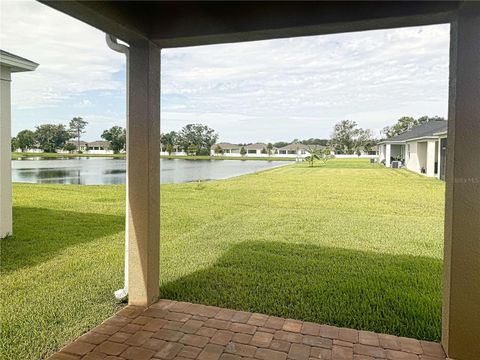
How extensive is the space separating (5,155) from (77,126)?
66.9m

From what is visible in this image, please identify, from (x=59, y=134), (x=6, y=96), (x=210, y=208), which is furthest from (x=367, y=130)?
(x=6, y=96)

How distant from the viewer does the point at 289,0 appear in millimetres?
2570

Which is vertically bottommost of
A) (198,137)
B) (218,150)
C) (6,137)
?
(6,137)

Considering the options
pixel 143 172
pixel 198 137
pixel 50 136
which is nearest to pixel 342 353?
pixel 143 172

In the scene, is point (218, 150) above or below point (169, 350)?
above

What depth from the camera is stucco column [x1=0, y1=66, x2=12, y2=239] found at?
567cm

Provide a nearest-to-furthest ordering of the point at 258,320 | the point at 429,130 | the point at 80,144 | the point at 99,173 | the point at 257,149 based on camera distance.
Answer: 1. the point at 258,320
2. the point at 429,130
3. the point at 99,173
4. the point at 80,144
5. the point at 257,149

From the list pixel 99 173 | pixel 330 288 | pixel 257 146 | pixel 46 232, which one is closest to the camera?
pixel 330 288

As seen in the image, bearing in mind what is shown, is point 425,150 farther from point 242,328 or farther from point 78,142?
point 78,142

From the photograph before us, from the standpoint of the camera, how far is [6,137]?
579 centimetres

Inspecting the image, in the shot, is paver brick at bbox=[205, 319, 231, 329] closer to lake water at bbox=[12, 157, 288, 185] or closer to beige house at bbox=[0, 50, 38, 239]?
beige house at bbox=[0, 50, 38, 239]

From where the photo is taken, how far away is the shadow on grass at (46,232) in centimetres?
479

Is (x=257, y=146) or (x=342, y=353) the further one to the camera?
(x=257, y=146)

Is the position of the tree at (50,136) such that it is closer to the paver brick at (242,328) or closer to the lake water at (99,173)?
the lake water at (99,173)
